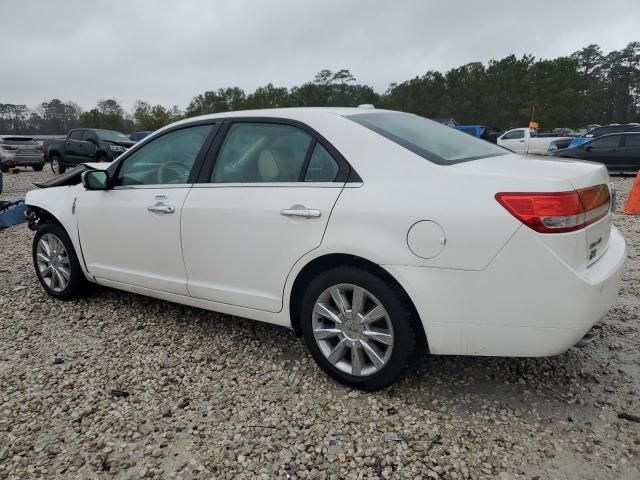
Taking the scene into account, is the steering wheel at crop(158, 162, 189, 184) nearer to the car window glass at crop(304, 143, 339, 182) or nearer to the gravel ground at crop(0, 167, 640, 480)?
the car window glass at crop(304, 143, 339, 182)

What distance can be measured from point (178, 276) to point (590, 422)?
8.41ft

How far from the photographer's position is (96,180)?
3.65 meters

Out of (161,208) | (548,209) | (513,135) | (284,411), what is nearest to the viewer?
(548,209)

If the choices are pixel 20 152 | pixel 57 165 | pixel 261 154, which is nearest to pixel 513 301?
pixel 261 154

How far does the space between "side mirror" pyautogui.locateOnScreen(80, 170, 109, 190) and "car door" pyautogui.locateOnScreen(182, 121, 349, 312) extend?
0.92 metres

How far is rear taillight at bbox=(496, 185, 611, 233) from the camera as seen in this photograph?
84.0 inches

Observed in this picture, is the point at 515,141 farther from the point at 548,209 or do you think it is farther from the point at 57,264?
the point at 548,209

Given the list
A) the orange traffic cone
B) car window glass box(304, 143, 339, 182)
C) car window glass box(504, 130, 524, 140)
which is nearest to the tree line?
car window glass box(504, 130, 524, 140)

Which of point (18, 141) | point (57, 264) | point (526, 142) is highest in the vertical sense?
point (18, 141)

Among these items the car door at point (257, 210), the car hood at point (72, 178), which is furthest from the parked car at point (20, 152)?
the car door at point (257, 210)

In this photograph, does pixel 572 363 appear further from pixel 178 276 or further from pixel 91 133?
pixel 91 133

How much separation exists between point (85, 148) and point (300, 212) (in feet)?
57.9

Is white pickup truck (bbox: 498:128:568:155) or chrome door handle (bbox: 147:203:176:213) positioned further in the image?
white pickup truck (bbox: 498:128:568:155)

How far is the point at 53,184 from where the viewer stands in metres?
4.41
